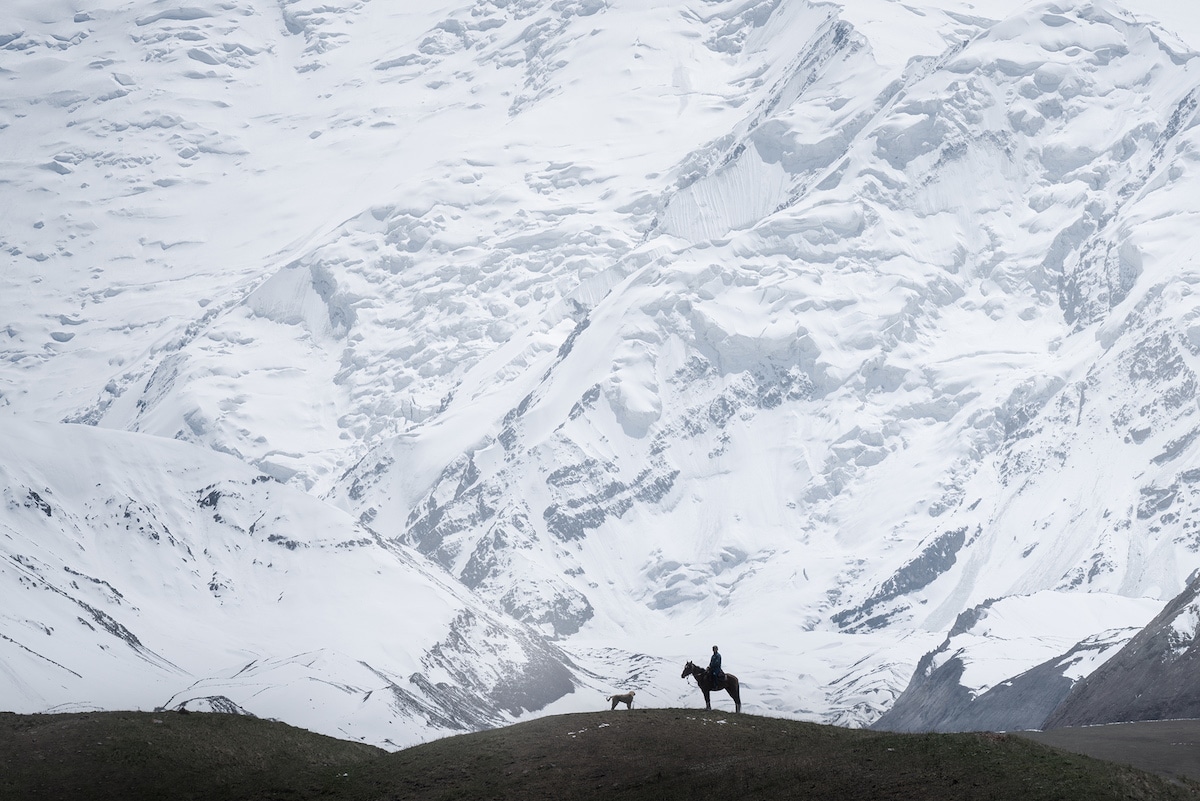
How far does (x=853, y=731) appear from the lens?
87.1 metres

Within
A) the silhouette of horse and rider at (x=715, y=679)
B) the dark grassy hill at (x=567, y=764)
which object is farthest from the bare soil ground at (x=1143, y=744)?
the silhouette of horse and rider at (x=715, y=679)

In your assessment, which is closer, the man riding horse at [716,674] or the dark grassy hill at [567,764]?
the dark grassy hill at [567,764]

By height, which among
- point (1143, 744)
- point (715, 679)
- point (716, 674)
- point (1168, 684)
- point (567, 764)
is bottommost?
point (1168, 684)

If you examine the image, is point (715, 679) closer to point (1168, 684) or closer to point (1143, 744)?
point (1143, 744)

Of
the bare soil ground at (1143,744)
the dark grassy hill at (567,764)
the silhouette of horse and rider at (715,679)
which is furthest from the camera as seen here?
the silhouette of horse and rider at (715,679)

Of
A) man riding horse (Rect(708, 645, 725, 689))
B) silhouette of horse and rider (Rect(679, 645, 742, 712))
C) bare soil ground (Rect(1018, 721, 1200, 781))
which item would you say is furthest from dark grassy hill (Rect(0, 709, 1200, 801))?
bare soil ground (Rect(1018, 721, 1200, 781))

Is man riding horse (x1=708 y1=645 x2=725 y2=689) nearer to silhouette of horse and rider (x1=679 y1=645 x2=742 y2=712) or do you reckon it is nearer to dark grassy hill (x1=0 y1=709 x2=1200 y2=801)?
silhouette of horse and rider (x1=679 y1=645 x2=742 y2=712)

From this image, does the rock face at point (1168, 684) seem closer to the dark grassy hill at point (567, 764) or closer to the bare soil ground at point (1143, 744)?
the bare soil ground at point (1143, 744)

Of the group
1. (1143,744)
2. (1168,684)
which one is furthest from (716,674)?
(1168,684)

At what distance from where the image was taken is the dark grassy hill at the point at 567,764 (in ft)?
240

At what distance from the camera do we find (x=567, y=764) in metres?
81.7

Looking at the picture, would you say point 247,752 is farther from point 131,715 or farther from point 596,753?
point 596,753

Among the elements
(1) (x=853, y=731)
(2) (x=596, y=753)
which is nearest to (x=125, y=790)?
(2) (x=596, y=753)

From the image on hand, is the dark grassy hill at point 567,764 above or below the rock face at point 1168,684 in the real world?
above
